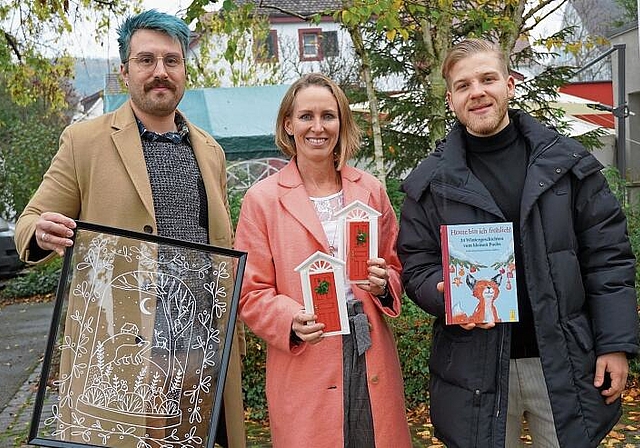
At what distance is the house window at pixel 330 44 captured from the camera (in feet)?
105

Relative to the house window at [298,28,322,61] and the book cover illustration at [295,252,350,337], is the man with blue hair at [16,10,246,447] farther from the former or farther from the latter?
the house window at [298,28,322,61]

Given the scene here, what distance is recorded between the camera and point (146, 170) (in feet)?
10.7

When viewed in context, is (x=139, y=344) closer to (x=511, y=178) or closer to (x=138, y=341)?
(x=138, y=341)

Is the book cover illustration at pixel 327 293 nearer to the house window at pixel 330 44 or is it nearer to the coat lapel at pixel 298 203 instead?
the coat lapel at pixel 298 203

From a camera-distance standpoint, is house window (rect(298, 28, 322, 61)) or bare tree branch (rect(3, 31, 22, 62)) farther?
house window (rect(298, 28, 322, 61))

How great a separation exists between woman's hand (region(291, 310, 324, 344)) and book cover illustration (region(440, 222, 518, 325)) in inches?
19.0

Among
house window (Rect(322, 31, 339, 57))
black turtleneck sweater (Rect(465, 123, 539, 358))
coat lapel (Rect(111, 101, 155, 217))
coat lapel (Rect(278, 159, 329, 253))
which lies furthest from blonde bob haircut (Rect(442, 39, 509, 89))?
house window (Rect(322, 31, 339, 57))

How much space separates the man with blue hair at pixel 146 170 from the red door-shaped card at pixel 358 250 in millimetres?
628

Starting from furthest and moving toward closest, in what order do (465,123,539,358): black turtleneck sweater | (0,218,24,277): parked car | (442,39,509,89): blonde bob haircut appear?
(0,218,24,277): parked car → (442,39,509,89): blonde bob haircut → (465,123,539,358): black turtleneck sweater

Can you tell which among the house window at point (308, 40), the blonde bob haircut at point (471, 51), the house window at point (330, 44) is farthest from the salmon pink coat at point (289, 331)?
the house window at point (308, 40)

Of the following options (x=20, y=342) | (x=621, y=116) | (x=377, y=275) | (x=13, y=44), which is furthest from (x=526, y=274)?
(x=621, y=116)

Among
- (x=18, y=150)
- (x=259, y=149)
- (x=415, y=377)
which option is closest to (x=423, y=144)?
(x=259, y=149)

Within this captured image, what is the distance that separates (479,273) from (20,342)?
32.1 ft

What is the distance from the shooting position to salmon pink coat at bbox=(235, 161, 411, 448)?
10.5 feet
